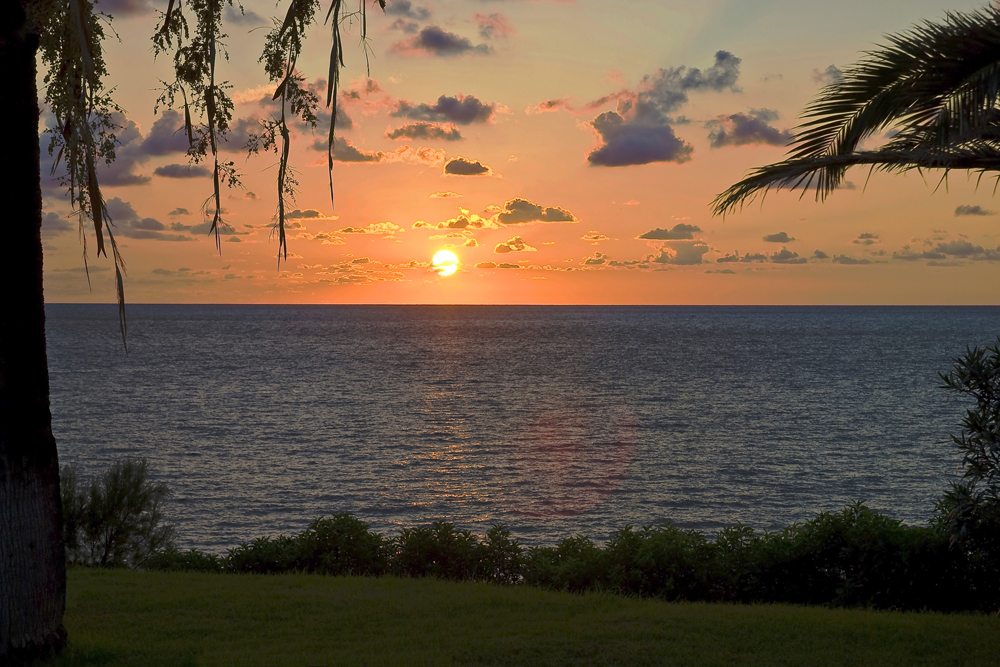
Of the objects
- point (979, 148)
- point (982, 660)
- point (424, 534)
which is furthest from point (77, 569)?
point (979, 148)

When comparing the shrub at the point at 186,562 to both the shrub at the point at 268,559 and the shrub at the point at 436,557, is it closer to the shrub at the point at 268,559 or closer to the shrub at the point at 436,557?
the shrub at the point at 268,559

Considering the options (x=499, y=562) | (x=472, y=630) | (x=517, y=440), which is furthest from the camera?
(x=517, y=440)

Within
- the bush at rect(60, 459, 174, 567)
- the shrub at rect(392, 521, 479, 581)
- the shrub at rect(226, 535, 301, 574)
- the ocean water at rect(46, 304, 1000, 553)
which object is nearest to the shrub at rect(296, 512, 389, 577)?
the shrub at rect(226, 535, 301, 574)

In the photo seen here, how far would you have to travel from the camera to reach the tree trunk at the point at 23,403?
7676 millimetres

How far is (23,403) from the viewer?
7.79 metres

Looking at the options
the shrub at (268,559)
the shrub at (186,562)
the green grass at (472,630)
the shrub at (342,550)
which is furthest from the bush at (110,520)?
the green grass at (472,630)

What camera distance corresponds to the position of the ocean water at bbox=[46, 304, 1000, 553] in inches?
1158

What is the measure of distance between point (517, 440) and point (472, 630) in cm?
3607

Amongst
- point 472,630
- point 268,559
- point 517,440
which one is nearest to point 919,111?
point 472,630

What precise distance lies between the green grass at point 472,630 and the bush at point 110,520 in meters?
6.19

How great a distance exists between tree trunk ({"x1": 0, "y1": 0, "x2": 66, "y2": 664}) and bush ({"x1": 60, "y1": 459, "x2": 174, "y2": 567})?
9.13 meters

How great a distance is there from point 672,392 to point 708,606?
2357 inches

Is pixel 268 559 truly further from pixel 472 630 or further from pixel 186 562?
pixel 472 630

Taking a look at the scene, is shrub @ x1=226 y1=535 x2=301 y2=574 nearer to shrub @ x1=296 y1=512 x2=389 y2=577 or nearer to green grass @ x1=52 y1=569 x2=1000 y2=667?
shrub @ x1=296 y1=512 x2=389 y2=577
